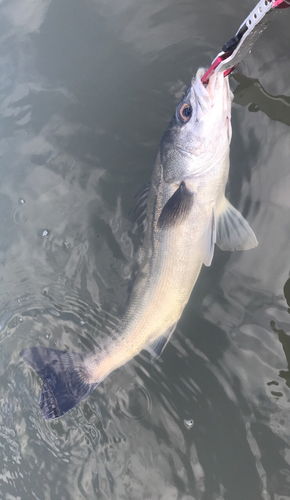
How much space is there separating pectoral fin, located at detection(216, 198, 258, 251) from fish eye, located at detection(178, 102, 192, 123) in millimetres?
651

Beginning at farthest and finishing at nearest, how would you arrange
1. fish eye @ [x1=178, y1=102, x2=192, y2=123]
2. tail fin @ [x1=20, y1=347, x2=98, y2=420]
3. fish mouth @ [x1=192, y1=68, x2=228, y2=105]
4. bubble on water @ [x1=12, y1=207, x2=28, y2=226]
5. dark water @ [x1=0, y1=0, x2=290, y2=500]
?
bubble on water @ [x1=12, y1=207, x2=28, y2=226] → dark water @ [x1=0, y1=0, x2=290, y2=500] → tail fin @ [x1=20, y1=347, x2=98, y2=420] → fish eye @ [x1=178, y1=102, x2=192, y2=123] → fish mouth @ [x1=192, y1=68, x2=228, y2=105]

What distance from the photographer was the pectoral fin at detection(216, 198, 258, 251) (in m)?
2.75

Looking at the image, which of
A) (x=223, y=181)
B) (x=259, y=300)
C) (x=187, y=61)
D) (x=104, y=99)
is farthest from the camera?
(x=104, y=99)

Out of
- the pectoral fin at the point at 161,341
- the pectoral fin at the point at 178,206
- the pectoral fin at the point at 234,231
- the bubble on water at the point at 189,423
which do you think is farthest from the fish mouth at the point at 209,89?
the bubble on water at the point at 189,423

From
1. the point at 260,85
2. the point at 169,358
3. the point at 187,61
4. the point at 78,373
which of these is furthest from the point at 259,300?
the point at 187,61

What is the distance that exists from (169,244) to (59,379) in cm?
125

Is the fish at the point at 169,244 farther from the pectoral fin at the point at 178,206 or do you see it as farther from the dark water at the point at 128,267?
the dark water at the point at 128,267

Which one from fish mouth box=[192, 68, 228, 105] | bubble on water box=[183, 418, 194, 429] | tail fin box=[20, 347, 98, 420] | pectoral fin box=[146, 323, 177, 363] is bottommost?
bubble on water box=[183, 418, 194, 429]

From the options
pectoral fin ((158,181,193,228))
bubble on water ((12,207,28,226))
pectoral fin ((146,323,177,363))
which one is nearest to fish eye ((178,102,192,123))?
pectoral fin ((158,181,193,228))

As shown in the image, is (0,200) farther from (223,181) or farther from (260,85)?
(260,85)

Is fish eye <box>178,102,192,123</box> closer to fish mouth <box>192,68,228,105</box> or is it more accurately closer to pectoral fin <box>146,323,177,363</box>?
fish mouth <box>192,68,228,105</box>

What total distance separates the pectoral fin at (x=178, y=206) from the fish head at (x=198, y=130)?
0.11m

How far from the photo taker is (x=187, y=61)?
3.28m

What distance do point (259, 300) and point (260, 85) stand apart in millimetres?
1709
